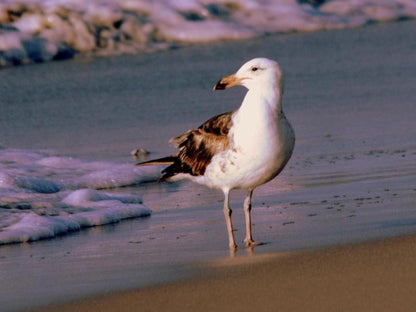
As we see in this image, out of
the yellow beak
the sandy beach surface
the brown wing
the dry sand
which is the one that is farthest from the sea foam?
the dry sand

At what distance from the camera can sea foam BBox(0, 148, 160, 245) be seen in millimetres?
8047

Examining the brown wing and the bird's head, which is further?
the brown wing

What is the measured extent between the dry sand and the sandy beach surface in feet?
0.04

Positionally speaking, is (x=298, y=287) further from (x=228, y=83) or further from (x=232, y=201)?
(x=232, y=201)

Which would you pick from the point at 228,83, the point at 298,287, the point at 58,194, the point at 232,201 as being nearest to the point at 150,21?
the point at 58,194

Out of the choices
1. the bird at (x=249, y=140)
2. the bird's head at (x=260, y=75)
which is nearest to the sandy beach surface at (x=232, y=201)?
the bird at (x=249, y=140)

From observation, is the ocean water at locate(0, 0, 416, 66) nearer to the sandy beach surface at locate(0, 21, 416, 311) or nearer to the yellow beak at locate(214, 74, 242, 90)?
the sandy beach surface at locate(0, 21, 416, 311)

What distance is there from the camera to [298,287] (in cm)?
558

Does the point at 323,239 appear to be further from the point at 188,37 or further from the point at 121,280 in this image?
the point at 188,37

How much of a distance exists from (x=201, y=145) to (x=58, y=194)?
2.21 metres

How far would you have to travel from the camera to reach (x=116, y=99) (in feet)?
48.5

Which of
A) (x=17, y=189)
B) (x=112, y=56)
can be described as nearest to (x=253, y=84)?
(x=17, y=189)

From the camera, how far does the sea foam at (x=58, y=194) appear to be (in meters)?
8.05

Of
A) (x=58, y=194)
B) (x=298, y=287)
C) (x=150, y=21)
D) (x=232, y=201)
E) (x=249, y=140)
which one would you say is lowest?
(x=298, y=287)
